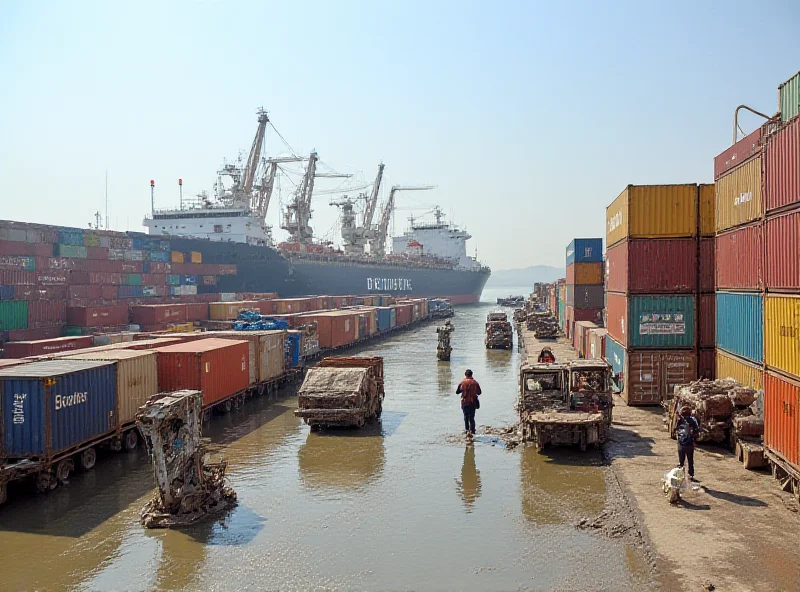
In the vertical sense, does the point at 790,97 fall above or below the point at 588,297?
above

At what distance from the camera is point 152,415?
1381 cm

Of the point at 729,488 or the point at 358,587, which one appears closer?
Answer: the point at 358,587

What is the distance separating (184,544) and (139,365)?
9863 mm

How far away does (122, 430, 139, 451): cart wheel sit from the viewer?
67.1 feet

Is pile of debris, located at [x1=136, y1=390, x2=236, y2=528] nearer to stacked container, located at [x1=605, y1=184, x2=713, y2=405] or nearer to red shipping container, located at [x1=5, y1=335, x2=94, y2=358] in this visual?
stacked container, located at [x1=605, y1=184, x2=713, y2=405]

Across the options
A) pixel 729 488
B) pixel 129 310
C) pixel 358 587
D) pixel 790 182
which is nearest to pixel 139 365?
pixel 358 587

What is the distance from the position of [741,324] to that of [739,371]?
1.41 metres

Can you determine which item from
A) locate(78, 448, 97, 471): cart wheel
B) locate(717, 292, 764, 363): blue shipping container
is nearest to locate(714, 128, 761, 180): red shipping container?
locate(717, 292, 764, 363): blue shipping container

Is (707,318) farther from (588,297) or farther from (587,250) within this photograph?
(588,297)

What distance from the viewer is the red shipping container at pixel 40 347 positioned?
35.9 m

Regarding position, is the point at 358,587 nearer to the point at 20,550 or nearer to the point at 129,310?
the point at 20,550

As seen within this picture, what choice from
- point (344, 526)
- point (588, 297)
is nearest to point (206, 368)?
point (344, 526)

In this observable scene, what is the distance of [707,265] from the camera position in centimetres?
2423

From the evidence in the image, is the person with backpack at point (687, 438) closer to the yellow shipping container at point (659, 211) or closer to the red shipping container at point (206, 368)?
the yellow shipping container at point (659, 211)
